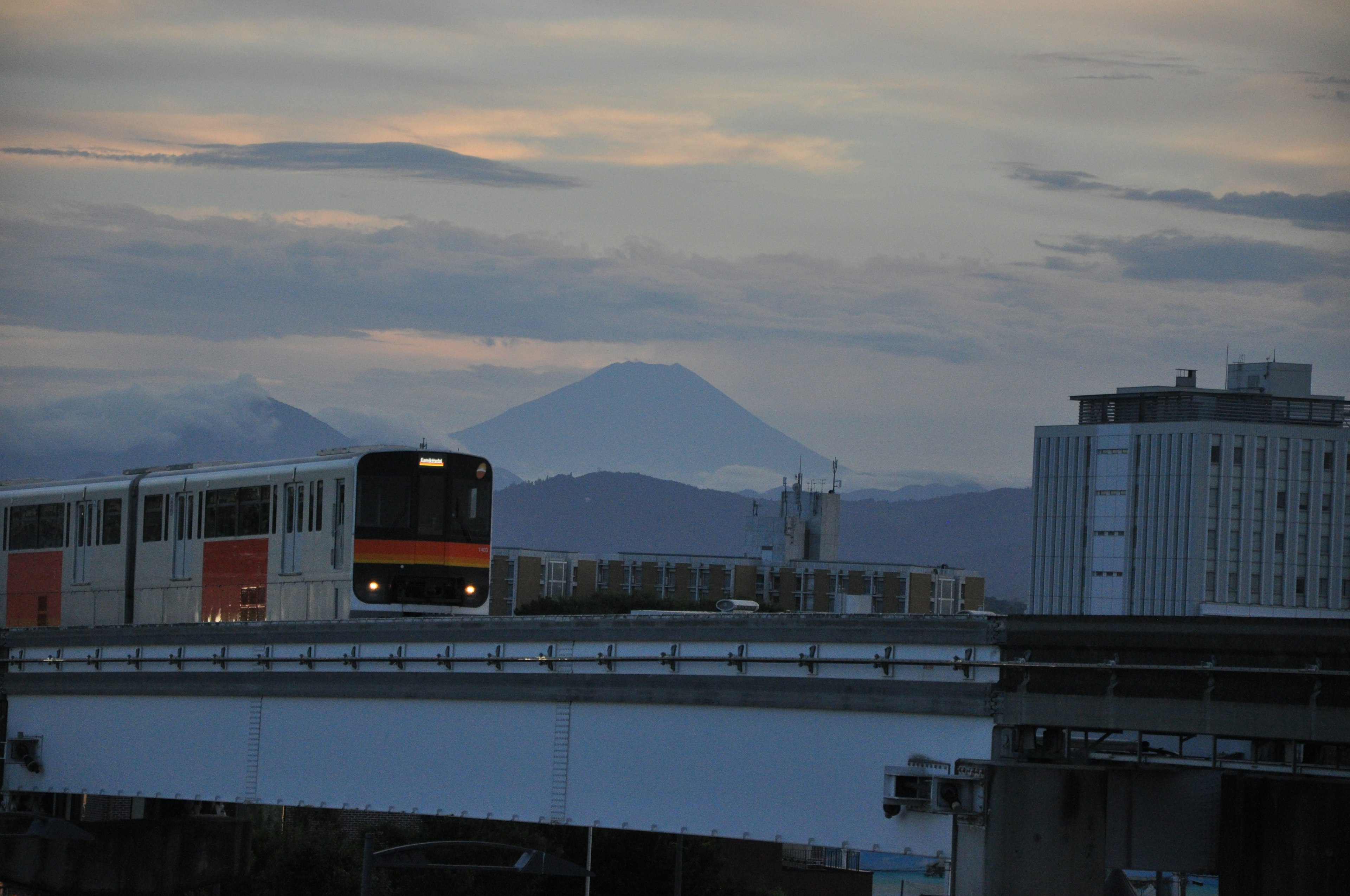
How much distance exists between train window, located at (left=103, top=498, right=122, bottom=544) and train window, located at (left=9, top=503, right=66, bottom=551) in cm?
157

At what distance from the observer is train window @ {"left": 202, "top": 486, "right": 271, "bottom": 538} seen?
33875mm

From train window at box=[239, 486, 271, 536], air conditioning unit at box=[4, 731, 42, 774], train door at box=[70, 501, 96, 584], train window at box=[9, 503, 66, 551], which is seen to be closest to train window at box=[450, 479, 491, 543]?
train window at box=[239, 486, 271, 536]

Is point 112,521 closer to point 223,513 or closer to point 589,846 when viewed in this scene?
point 223,513

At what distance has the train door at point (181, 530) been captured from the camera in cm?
3566

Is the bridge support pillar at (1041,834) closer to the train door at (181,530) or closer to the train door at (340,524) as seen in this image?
the train door at (340,524)

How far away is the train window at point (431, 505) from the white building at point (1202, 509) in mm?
151325

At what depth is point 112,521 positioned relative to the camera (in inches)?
1483

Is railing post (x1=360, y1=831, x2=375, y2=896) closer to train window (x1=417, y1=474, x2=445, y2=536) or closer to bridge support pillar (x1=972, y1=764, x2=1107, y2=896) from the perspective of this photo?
bridge support pillar (x1=972, y1=764, x2=1107, y2=896)

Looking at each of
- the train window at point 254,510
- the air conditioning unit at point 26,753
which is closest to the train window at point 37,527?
the train window at point 254,510

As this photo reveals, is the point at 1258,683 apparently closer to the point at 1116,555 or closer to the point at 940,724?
the point at 940,724

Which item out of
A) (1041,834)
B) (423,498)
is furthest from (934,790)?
(423,498)

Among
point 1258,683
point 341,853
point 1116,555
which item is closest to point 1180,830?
point 1258,683

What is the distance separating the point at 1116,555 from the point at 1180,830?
169 meters

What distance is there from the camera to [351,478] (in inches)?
1275
